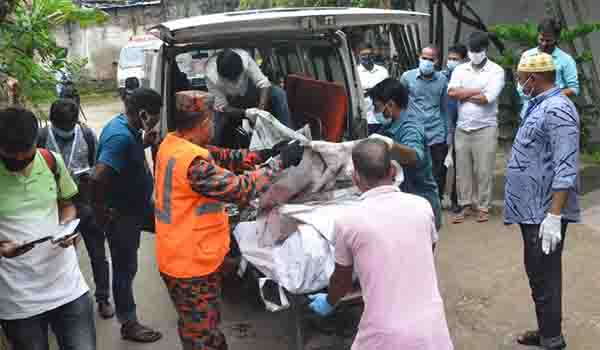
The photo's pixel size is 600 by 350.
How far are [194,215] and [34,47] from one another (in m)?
1.57

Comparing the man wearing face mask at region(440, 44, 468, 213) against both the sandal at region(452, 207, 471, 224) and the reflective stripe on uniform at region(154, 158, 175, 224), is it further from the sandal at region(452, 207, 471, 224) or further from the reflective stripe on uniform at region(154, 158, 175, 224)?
the reflective stripe on uniform at region(154, 158, 175, 224)

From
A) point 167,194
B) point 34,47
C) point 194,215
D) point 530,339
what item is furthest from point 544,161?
point 34,47

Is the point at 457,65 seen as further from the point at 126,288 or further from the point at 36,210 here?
the point at 36,210

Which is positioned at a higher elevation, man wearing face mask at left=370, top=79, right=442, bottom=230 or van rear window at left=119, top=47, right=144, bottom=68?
van rear window at left=119, top=47, right=144, bottom=68

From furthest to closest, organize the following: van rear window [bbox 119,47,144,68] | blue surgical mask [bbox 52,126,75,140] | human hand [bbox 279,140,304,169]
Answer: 1. van rear window [bbox 119,47,144,68]
2. blue surgical mask [bbox 52,126,75,140]
3. human hand [bbox 279,140,304,169]

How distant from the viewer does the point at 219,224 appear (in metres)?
3.07

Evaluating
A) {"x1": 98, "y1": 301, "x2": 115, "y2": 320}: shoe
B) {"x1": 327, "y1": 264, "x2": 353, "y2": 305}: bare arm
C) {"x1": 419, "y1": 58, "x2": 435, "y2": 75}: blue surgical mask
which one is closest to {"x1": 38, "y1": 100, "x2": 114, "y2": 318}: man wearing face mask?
{"x1": 98, "y1": 301, "x2": 115, "y2": 320}: shoe

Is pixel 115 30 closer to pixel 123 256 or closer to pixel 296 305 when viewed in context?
pixel 123 256

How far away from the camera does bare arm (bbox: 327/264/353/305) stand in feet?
7.73

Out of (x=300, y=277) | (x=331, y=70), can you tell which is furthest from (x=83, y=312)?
(x=331, y=70)

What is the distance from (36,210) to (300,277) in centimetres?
131

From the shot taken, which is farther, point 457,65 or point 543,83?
point 457,65

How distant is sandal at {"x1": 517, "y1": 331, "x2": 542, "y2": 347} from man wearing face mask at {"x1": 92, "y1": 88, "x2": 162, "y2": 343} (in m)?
2.43

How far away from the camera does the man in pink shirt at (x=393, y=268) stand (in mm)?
2184
